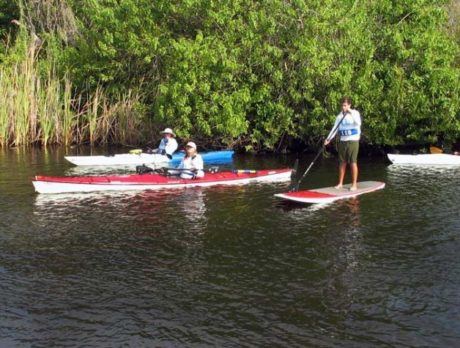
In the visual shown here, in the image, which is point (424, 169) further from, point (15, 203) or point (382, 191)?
point (15, 203)

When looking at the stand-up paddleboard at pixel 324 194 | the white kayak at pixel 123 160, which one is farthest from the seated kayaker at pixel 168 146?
the stand-up paddleboard at pixel 324 194

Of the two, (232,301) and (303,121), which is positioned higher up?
(303,121)

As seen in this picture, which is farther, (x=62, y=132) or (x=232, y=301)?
(x=62, y=132)

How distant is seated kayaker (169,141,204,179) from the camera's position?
1520 centimetres

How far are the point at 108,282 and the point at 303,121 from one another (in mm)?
14877

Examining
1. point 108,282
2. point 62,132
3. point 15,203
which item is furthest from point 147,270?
point 62,132

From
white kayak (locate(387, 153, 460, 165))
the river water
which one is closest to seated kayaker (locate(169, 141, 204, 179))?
the river water

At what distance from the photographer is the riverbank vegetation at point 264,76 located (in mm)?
20562

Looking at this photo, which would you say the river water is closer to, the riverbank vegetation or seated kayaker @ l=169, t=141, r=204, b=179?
seated kayaker @ l=169, t=141, r=204, b=179

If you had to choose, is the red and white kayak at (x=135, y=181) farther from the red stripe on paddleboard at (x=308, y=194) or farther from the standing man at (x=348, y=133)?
the standing man at (x=348, y=133)

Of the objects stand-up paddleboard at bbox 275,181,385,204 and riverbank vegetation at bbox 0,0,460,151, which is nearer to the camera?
stand-up paddleboard at bbox 275,181,385,204

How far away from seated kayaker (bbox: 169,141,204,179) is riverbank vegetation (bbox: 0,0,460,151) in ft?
19.5

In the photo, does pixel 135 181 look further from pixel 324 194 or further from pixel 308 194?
pixel 324 194

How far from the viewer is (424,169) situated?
18.3 meters
